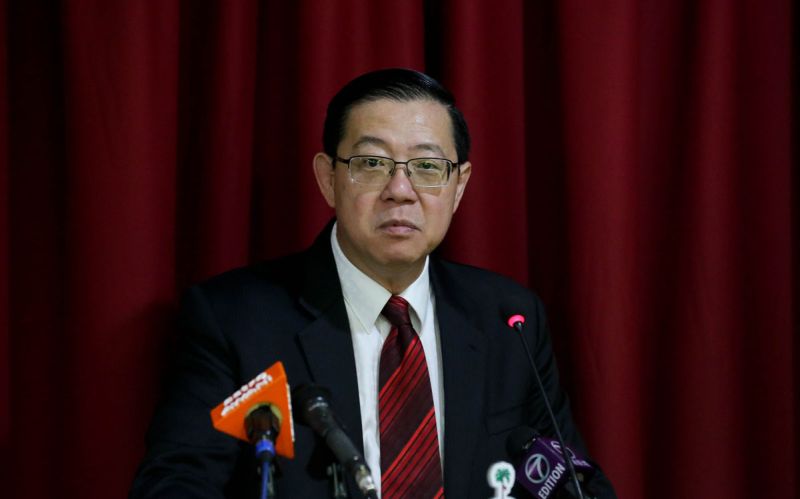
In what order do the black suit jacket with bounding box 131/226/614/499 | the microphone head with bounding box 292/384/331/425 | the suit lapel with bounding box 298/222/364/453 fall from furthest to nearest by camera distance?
the suit lapel with bounding box 298/222/364/453 < the black suit jacket with bounding box 131/226/614/499 < the microphone head with bounding box 292/384/331/425

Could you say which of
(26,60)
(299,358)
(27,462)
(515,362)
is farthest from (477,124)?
(27,462)

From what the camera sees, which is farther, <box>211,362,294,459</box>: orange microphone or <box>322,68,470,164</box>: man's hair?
<box>322,68,470,164</box>: man's hair

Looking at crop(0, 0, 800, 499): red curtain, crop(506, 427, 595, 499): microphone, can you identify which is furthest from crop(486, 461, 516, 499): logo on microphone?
crop(0, 0, 800, 499): red curtain

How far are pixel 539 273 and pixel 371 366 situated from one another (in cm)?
69

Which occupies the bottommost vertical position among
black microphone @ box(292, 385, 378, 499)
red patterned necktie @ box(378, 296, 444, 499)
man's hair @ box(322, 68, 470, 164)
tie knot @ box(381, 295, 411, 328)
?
red patterned necktie @ box(378, 296, 444, 499)

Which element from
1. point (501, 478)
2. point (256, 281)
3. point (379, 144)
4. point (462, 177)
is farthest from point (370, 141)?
point (501, 478)

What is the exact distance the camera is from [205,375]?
155 centimetres

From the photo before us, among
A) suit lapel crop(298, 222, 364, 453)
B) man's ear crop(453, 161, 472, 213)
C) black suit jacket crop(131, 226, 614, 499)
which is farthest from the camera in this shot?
man's ear crop(453, 161, 472, 213)

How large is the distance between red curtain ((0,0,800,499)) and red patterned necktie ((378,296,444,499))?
46 centimetres

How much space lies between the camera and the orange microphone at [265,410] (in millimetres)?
1037

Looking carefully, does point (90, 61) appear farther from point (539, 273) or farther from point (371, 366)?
point (539, 273)

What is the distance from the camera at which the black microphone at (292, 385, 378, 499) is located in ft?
3.16

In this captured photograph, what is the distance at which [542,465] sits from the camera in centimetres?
127

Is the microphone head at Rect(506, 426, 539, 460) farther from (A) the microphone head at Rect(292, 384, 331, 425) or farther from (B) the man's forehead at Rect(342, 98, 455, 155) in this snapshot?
(B) the man's forehead at Rect(342, 98, 455, 155)
